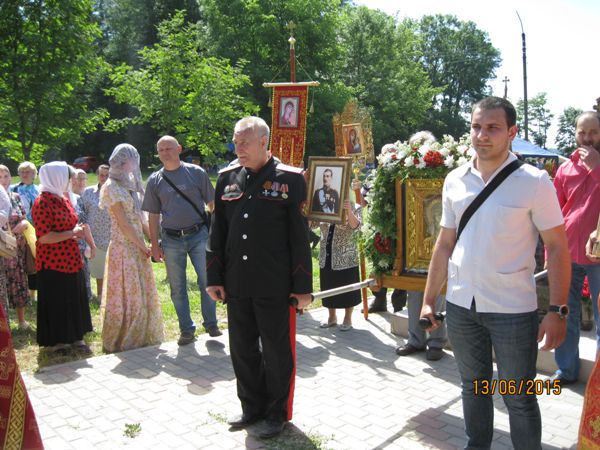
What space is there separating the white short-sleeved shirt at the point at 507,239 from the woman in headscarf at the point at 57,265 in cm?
432

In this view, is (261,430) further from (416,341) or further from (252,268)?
(416,341)

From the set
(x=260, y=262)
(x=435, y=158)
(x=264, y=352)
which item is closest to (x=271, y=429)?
(x=264, y=352)

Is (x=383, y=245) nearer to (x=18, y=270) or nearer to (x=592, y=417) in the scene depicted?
(x=592, y=417)

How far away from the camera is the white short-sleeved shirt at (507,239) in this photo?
2.88m

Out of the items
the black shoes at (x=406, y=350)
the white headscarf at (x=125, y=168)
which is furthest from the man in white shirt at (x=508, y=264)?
the white headscarf at (x=125, y=168)

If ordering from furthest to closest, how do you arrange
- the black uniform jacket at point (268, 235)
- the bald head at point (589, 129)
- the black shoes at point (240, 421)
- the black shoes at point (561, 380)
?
1. the black shoes at point (561, 380)
2. the bald head at point (589, 129)
3. the black shoes at point (240, 421)
4. the black uniform jacket at point (268, 235)

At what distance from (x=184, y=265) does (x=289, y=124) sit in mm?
1996

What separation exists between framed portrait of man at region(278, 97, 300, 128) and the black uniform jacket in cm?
247

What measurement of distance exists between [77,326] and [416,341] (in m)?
3.63

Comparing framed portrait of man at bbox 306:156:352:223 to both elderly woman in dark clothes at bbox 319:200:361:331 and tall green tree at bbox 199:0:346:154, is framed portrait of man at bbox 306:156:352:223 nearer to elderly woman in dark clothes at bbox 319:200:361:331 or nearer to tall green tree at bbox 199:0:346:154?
elderly woman in dark clothes at bbox 319:200:361:331

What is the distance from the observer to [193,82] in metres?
14.3

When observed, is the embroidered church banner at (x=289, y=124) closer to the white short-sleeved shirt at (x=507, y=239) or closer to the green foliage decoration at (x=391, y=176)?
the green foliage decoration at (x=391, y=176)

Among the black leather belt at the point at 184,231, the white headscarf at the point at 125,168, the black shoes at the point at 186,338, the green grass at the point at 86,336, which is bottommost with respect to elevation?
the green grass at the point at 86,336

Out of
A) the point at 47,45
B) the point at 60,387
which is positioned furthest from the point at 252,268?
the point at 47,45
